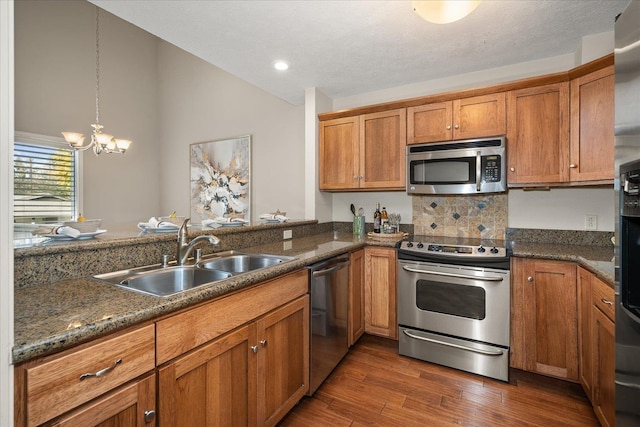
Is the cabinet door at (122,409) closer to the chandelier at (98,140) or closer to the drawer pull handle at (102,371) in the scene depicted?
the drawer pull handle at (102,371)

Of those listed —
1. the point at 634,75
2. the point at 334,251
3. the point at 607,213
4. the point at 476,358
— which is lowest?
the point at 476,358

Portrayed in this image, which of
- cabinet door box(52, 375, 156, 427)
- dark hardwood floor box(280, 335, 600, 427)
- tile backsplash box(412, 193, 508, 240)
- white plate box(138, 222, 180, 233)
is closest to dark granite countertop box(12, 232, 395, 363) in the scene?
cabinet door box(52, 375, 156, 427)

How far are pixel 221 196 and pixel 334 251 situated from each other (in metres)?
2.80

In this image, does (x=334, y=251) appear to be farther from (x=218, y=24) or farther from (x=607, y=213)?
(x=607, y=213)

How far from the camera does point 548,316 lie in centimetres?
200

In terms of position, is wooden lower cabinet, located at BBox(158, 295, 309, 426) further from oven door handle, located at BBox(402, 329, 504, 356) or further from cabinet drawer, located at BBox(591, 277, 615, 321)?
cabinet drawer, located at BBox(591, 277, 615, 321)

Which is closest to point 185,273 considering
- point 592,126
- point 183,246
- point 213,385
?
point 183,246

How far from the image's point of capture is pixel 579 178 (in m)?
2.13

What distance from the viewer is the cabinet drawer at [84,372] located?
733 millimetres

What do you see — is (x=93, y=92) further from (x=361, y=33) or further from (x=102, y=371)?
(x=102, y=371)

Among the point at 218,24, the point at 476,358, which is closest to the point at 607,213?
the point at 476,358

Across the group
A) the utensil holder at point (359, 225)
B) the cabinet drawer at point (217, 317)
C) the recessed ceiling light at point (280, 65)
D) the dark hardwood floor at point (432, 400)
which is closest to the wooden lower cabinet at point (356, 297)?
the dark hardwood floor at point (432, 400)

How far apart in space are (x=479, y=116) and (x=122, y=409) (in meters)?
2.86

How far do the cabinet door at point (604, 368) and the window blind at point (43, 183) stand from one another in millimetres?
5278
